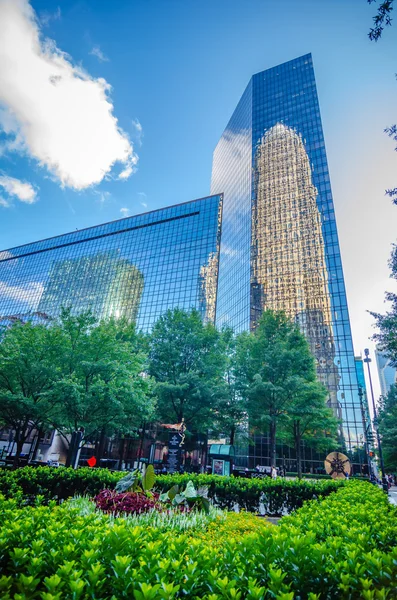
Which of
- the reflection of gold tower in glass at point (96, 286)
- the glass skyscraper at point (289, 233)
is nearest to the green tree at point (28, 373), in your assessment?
the glass skyscraper at point (289, 233)

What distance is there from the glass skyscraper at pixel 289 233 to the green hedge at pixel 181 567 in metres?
52.5

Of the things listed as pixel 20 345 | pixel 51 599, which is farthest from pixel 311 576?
pixel 20 345

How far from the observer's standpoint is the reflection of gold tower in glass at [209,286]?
70.0 metres

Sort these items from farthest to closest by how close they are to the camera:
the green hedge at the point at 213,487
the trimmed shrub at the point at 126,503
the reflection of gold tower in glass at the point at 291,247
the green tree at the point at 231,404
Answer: the reflection of gold tower in glass at the point at 291,247, the green tree at the point at 231,404, the green hedge at the point at 213,487, the trimmed shrub at the point at 126,503

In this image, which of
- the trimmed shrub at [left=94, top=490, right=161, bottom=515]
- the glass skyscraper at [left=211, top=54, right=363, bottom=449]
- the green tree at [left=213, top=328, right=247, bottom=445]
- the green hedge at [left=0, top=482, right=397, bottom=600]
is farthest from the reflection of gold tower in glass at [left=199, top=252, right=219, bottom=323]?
the green hedge at [left=0, top=482, right=397, bottom=600]

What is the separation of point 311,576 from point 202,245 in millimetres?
75208

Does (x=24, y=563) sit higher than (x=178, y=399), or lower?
lower

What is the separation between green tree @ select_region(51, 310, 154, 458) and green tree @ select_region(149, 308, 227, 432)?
11.4 feet

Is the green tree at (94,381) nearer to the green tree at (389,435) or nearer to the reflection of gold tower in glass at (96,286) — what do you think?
the green tree at (389,435)

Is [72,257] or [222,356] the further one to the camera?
[72,257]

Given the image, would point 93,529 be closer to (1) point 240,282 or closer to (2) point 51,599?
(2) point 51,599

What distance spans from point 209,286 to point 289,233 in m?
21.7

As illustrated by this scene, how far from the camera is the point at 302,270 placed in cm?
5909

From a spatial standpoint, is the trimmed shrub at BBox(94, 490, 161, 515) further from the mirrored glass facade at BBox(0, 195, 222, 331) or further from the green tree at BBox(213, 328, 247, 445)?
the mirrored glass facade at BBox(0, 195, 222, 331)
